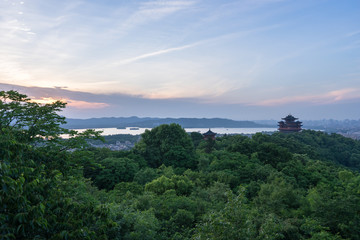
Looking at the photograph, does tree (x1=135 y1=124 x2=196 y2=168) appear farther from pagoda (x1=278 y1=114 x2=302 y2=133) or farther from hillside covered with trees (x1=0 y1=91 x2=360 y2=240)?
pagoda (x1=278 y1=114 x2=302 y2=133)

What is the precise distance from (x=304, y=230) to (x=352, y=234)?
2.07m


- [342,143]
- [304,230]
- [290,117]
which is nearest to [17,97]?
[304,230]

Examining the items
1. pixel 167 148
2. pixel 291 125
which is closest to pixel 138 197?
pixel 167 148

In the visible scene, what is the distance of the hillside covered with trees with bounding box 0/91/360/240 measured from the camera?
17.0 ft

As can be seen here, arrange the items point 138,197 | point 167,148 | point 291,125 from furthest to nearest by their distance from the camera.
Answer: point 291,125
point 167,148
point 138,197

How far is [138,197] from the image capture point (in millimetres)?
14203

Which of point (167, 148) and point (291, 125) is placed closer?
point (167, 148)

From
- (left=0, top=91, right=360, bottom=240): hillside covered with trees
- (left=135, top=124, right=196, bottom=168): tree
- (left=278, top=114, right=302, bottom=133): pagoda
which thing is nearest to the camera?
(left=0, top=91, right=360, bottom=240): hillside covered with trees

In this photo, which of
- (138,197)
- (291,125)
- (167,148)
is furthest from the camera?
(291,125)

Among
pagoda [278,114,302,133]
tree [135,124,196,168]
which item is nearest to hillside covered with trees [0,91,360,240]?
tree [135,124,196,168]

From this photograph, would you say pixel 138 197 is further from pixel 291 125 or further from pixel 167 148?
pixel 291 125

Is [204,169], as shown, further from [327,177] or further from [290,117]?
[290,117]

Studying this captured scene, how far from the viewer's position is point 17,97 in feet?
34.6

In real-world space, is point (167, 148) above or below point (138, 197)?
above
